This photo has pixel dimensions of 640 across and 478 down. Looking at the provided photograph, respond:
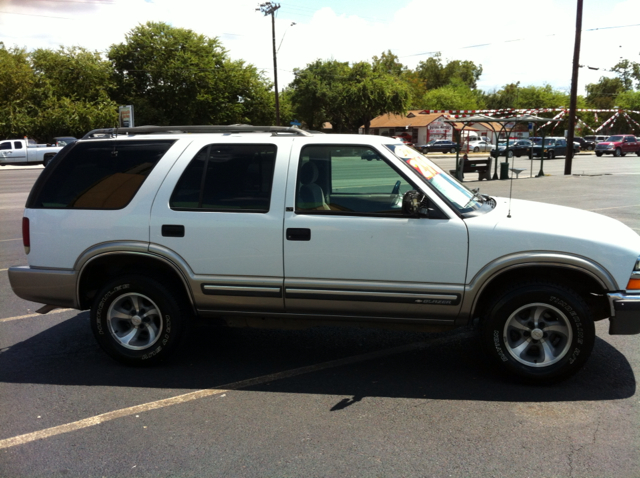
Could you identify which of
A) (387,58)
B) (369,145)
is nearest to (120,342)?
(369,145)

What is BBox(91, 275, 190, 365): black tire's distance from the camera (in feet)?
15.0

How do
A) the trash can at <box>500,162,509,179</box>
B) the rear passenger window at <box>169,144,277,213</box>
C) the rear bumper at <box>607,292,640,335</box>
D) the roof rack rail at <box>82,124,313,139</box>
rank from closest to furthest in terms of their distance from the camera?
the rear bumper at <box>607,292,640,335</box> → the rear passenger window at <box>169,144,277,213</box> → the roof rack rail at <box>82,124,313,139</box> → the trash can at <box>500,162,509,179</box>

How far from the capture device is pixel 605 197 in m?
16.5

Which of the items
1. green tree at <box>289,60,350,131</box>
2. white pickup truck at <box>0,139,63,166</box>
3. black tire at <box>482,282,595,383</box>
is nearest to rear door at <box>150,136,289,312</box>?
black tire at <box>482,282,595,383</box>

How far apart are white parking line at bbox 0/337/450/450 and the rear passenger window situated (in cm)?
129

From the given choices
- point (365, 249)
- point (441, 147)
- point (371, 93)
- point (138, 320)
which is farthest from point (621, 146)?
point (138, 320)

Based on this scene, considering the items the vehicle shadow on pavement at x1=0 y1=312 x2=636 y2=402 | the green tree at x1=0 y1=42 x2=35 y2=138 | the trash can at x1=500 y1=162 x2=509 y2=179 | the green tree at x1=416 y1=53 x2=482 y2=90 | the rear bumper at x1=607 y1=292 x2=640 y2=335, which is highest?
the green tree at x1=416 y1=53 x2=482 y2=90

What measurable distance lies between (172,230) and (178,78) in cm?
5192

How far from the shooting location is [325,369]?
4645mm

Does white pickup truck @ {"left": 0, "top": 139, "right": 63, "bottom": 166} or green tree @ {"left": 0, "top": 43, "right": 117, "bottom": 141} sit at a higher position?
green tree @ {"left": 0, "top": 43, "right": 117, "bottom": 141}

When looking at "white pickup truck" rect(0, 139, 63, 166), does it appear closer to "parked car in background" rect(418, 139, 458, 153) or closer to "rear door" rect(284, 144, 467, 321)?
"parked car in background" rect(418, 139, 458, 153)

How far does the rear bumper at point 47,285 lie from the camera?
4664 mm

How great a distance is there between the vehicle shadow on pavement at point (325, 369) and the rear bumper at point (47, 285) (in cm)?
53

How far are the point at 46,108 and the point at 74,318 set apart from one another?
4726 cm
